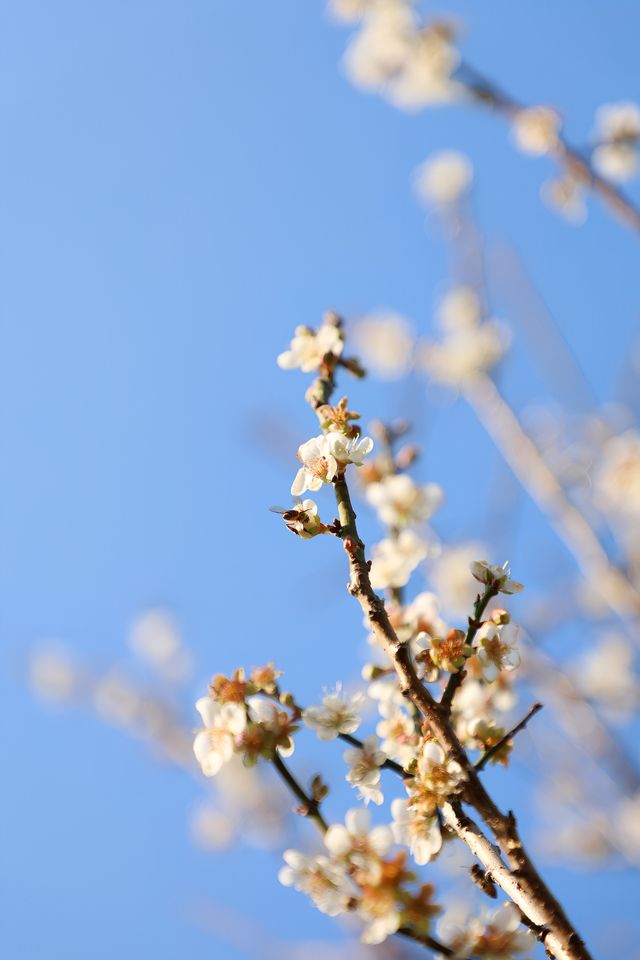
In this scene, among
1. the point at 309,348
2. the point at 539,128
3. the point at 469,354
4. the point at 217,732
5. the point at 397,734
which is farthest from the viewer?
the point at 469,354

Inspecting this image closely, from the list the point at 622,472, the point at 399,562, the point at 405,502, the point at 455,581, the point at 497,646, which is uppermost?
the point at 455,581

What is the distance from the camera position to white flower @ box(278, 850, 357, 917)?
1.30 m

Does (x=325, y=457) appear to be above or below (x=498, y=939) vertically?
Answer: above

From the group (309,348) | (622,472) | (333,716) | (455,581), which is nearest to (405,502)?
(309,348)

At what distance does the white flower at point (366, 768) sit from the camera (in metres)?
1.52

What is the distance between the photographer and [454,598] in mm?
5086

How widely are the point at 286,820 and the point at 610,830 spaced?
1.60 m

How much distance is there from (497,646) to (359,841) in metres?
0.45

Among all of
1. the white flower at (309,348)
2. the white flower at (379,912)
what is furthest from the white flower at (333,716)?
the white flower at (309,348)

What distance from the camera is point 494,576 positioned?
1.56 m

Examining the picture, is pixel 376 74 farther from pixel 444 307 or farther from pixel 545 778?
pixel 545 778

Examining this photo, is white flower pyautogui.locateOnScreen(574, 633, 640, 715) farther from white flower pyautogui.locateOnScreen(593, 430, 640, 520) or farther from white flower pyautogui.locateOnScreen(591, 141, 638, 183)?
white flower pyautogui.locateOnScreen(591, 141, 638, 183)

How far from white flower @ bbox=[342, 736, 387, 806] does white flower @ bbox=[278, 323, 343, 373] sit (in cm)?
89

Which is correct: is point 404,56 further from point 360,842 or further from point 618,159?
point 360,842
